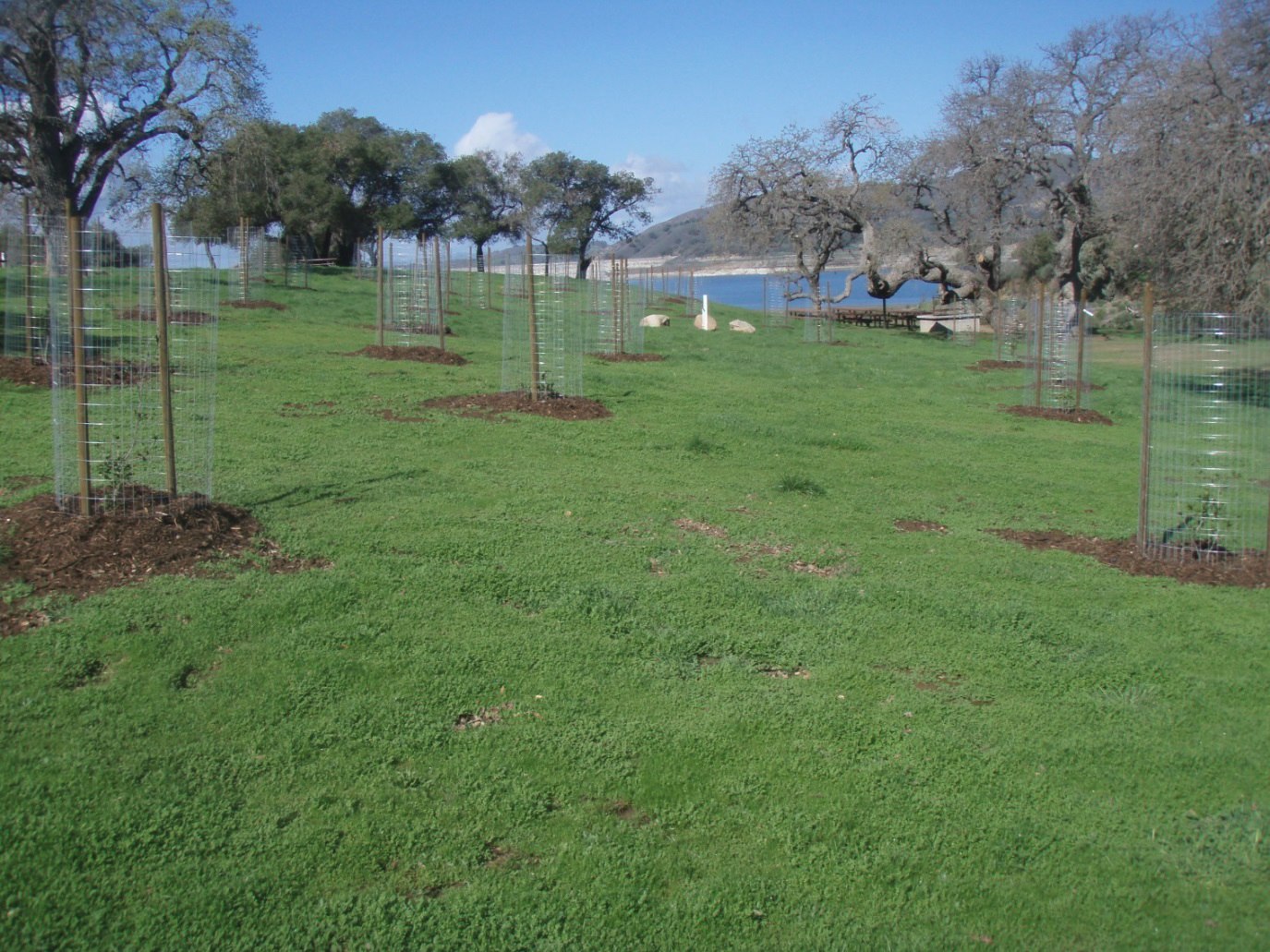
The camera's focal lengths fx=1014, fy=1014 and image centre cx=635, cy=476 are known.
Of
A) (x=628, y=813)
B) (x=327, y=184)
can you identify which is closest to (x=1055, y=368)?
(x=628, y=813)

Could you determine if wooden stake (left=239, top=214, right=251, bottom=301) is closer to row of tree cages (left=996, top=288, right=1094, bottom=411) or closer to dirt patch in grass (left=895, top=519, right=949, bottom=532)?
row of tree cages (left=996, top=288, right=1094, bottom=411)

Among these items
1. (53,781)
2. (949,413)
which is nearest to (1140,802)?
(53,781)

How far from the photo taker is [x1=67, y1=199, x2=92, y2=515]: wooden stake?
224 inches

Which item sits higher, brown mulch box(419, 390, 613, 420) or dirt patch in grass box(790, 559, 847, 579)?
brown mulch box(419, 390, 613, 420)

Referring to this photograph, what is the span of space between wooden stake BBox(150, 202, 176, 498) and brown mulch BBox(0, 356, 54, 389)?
227 inches

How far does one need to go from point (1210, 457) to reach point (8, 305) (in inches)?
543

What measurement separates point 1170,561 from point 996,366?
17.4 m

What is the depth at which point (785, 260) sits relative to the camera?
43188 millimetres

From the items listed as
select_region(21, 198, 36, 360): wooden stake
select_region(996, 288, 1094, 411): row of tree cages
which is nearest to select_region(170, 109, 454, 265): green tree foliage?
select_region(21, 198, 36, 360): wooden stake

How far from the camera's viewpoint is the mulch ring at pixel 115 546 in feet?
17.2

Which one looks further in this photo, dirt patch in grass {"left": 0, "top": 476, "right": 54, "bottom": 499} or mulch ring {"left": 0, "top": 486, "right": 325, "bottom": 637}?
dirt patch in grass {"left": 0, "top": 476, "right": 54, "bottom": 499}

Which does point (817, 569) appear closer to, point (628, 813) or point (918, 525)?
point (918, 525)

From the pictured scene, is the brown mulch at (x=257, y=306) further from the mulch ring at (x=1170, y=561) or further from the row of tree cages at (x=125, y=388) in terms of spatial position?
the mulch ring at (x=1170, y=561)

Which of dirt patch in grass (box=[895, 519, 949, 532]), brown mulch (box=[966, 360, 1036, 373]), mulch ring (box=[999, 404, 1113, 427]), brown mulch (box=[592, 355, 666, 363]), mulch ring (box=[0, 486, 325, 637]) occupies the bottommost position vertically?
dirt patch in grass (box=[895, 519, 949, 532])
